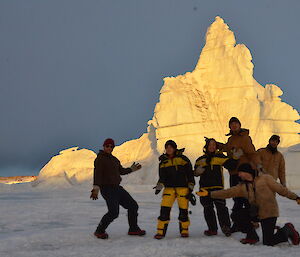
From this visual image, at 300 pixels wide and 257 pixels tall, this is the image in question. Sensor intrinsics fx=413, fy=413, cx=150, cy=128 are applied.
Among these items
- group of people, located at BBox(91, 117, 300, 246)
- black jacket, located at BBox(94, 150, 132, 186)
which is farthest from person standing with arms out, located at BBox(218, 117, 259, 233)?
black jacket, located at BBox(94, 150, 132, 186)

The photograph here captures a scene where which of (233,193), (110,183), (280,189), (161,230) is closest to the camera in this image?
(280,189)

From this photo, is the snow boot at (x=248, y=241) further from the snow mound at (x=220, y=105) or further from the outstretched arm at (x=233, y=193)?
the snow mound at (x=220, y=105)

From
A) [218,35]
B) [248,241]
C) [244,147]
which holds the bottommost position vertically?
[248,241]

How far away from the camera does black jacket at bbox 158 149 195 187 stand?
6852 mm

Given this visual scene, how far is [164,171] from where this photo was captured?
6961 millimetres

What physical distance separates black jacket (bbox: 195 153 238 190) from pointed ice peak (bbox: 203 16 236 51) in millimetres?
28929

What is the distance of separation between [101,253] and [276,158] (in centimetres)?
392

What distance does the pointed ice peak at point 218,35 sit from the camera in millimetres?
34625

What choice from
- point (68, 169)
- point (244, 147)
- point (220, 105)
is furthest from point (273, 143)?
point (68, 169)

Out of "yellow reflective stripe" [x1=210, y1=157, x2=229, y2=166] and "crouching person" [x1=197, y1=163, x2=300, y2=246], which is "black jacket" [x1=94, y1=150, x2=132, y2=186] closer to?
"yellow reflective stripe" [x1=210, y1=157, x2=229, y2=166]

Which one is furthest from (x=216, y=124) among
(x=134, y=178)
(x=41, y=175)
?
(x=41, y=175)

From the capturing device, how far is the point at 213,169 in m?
6.93

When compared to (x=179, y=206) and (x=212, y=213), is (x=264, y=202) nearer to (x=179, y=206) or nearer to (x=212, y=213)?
(x=212, y=213)

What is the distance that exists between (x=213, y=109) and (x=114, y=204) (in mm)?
27540
